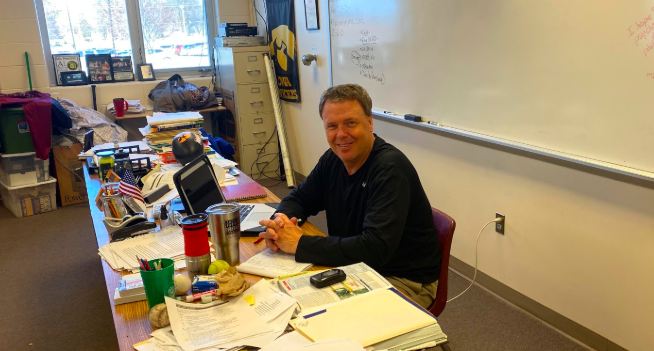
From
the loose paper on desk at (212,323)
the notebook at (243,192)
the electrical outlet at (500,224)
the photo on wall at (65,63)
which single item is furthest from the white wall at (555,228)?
the photo on wall at (65,63)

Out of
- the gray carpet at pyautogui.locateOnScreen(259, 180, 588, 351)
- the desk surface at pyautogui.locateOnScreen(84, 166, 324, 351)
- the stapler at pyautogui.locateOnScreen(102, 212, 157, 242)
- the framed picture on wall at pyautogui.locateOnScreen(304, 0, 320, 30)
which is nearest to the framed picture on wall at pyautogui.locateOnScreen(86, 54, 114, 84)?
the framed picture on wall at pyautogui.locateOnScreen(304, 0, 320, 30)

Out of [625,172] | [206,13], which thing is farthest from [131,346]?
[206,13]

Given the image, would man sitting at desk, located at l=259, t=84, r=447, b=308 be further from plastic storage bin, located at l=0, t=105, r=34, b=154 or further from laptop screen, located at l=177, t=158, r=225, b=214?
plastic storage bin, located at l=0, t=105, r=34, b=154

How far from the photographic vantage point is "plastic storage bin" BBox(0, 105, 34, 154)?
396 centimetres

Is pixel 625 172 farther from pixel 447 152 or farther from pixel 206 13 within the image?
pixel 206 13

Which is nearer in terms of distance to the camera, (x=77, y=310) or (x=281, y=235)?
(x=281, y=235)

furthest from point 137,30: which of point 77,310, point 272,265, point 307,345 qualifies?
point 307,345

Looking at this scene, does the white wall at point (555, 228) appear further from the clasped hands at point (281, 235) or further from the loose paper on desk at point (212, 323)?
the loose paper on desk at point (212, 323)

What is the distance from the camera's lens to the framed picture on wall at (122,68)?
500cm

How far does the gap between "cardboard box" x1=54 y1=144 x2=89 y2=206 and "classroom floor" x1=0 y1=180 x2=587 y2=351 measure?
2.35ft

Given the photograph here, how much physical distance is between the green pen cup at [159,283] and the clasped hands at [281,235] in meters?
0.39

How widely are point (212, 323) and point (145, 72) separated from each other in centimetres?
450

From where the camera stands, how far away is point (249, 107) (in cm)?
483

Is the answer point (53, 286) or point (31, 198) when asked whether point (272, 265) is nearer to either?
point (53, 286)
